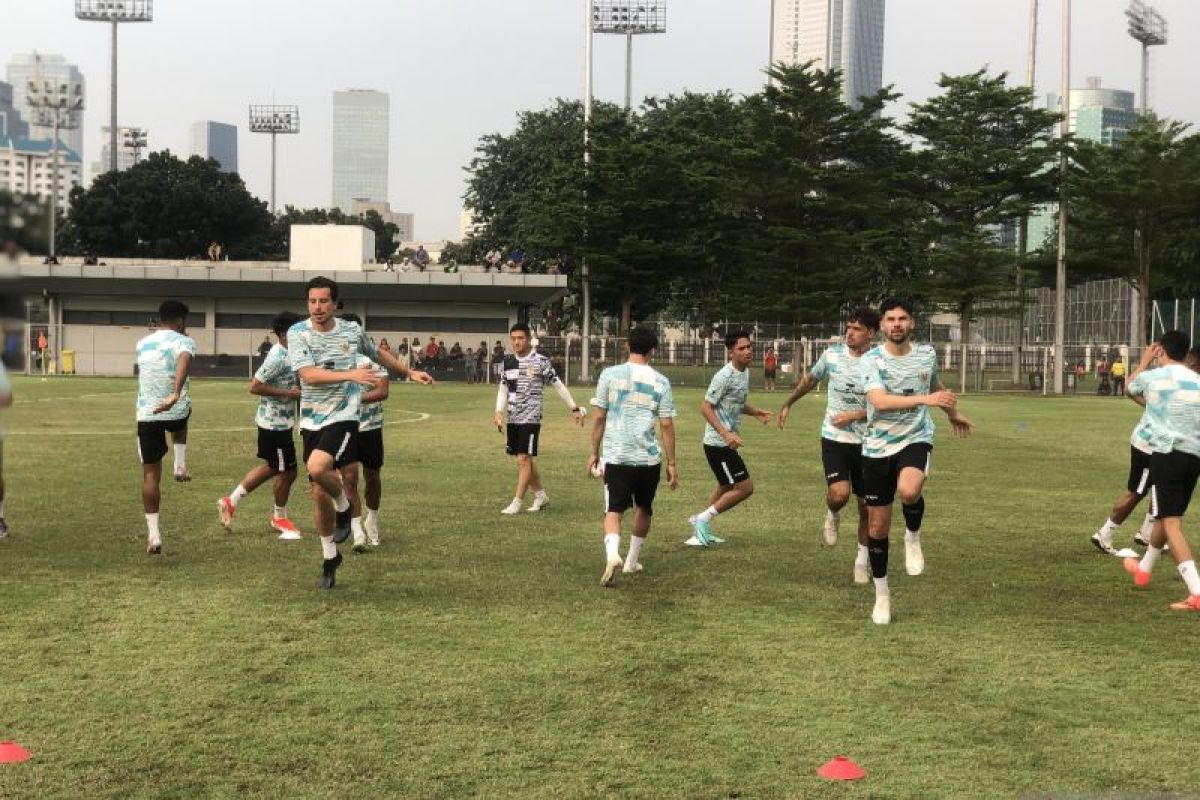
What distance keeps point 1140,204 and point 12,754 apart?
184ft

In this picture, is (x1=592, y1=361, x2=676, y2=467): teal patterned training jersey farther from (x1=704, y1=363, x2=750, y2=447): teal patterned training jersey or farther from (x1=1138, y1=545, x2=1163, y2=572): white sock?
(x1=1138, y1=545, x2=1163, y2=572): white sock

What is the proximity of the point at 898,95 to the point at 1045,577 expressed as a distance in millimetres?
48508

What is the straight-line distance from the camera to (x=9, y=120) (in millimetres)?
1966

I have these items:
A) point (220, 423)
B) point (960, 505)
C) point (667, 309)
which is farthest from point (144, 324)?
point (960, 505)

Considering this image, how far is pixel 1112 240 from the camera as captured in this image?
56.1m

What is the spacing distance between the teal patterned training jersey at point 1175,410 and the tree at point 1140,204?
1868 inches

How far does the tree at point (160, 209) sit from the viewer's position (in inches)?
3083

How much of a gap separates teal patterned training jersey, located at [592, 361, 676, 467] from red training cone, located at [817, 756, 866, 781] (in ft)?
14.2

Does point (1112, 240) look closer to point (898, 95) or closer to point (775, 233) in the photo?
point (898, 95)

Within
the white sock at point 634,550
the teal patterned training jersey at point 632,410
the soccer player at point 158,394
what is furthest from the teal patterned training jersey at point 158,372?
the white sock at point 634,550

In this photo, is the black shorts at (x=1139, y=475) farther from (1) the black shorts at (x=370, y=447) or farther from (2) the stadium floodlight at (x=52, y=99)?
(2) the stadium floodlight at (x=52, y=99)

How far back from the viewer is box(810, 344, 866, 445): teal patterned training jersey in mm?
10016

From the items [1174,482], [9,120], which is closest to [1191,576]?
[1174,482]

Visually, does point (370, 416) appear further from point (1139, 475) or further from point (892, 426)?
point (1139, 475)
